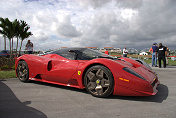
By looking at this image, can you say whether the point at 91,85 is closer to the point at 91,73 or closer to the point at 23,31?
the point at 91,73

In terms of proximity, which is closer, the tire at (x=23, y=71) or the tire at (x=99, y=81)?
the tire at (x=99, y=81)

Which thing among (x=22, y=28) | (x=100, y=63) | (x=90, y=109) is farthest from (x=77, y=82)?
(x=22, y=28)

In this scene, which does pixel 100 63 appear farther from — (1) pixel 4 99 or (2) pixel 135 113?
(1) pixel 4 99

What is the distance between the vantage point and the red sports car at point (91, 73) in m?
2.58

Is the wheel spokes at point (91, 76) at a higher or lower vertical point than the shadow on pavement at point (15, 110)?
higher

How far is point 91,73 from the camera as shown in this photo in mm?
2871

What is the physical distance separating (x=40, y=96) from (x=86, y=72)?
107 centimetres

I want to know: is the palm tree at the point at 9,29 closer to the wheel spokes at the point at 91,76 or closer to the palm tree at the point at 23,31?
the palm tree at the point at 23,31

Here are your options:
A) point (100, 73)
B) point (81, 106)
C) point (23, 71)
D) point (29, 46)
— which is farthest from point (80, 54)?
point (29, 46)

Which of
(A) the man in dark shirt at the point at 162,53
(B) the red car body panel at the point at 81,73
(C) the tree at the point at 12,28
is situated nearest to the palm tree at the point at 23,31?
(C) the tree at the point at 12,28

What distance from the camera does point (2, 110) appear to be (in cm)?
210

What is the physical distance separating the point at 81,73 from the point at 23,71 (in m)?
2.13

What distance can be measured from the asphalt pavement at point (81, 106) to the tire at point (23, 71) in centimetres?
104

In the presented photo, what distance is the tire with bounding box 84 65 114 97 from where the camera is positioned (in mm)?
2688
